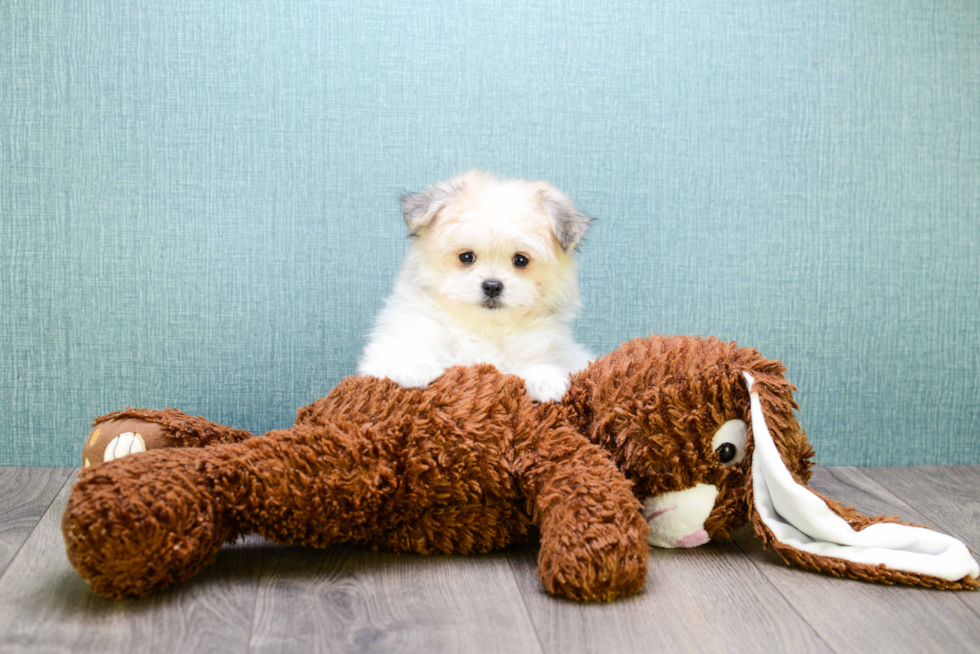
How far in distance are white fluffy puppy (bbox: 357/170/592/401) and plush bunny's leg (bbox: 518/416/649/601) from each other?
0.27 m

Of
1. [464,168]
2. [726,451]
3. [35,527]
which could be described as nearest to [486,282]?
[726,451]

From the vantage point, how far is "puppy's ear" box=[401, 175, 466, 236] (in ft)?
6.23

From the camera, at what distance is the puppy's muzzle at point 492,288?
1839mm

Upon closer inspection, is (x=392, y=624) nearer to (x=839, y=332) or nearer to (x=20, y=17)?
(x=839, y=332)

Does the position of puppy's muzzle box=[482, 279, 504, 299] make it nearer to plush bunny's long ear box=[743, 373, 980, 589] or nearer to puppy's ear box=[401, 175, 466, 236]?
puppy's ear box=[401, 175, 466, 236]

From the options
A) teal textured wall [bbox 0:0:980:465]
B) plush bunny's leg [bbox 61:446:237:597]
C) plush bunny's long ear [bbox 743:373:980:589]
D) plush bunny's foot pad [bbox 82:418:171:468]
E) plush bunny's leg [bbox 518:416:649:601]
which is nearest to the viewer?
plush bunny's leg [bbox 61:446:237:597]

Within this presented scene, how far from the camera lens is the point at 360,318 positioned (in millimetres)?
2461

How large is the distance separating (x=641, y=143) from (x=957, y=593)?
1.48m

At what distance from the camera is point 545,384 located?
178 cm

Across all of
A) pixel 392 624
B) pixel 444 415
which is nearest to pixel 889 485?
pixel 444 415

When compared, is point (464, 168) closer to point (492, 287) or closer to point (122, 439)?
point (492, 287)

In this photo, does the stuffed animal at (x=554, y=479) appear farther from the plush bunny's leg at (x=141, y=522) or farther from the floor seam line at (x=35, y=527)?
the floor seam line at (x=35, y=527)

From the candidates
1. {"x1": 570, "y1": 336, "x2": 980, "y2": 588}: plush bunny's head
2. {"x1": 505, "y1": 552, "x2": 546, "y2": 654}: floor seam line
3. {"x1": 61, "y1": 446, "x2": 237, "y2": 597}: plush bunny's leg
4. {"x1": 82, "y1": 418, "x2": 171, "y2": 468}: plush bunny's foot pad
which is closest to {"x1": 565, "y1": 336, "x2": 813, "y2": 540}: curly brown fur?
{"x1": 570, "y1": 336, "x2": 980, "y2": 588}: plush bunny's head

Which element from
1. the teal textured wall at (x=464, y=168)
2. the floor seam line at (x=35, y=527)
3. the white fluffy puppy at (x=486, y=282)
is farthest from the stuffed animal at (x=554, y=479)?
the teal textured wall at (x=464, y=168)
